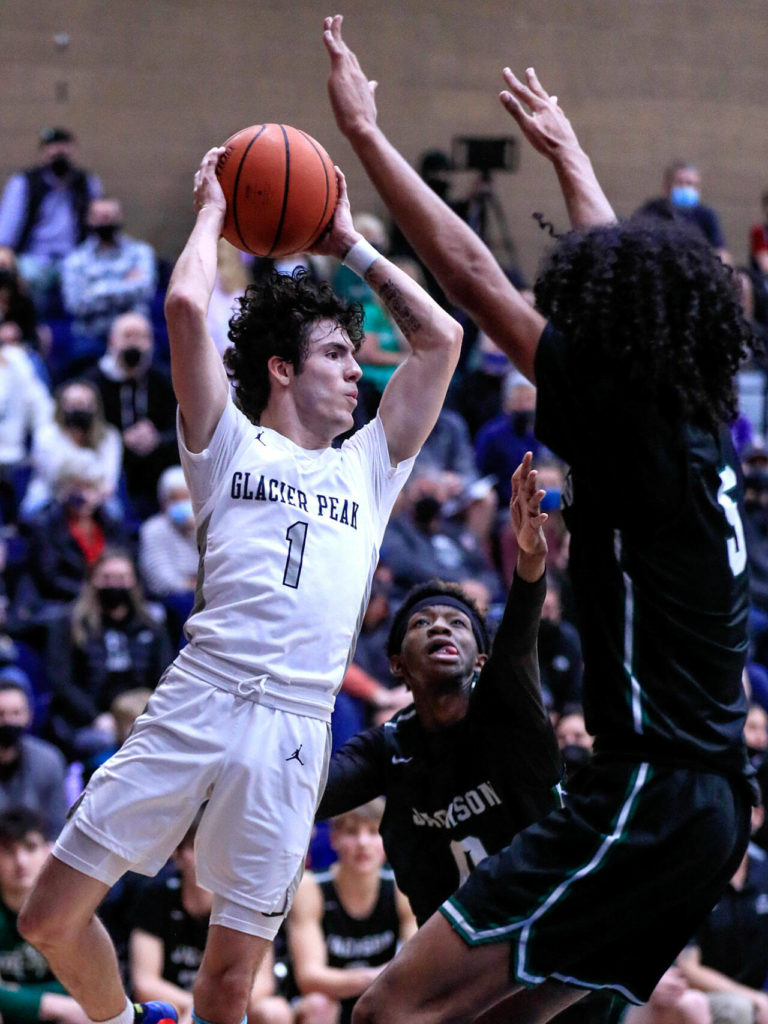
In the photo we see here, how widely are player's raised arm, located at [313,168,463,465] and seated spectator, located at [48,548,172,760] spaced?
3.79 metres

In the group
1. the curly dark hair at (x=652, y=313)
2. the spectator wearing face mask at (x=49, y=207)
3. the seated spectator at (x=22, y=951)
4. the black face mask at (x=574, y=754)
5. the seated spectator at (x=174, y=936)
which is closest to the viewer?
the curly dark hair at (x=652, y=313)

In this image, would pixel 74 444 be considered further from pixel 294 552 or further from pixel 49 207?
pixel 294 552

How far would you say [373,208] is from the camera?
1306cm

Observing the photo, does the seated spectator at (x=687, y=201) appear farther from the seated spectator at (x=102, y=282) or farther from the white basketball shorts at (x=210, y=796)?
the white basketball shorts at (x=210, y=796)

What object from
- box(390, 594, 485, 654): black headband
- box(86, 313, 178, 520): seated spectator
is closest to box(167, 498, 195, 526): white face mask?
box(86, 313, 178, 520): seated spectator

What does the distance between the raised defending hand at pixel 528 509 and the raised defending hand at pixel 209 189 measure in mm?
1089

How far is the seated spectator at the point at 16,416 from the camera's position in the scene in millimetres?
9195

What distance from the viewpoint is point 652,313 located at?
3.26 meters

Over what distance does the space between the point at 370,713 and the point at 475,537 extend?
1.94 metres

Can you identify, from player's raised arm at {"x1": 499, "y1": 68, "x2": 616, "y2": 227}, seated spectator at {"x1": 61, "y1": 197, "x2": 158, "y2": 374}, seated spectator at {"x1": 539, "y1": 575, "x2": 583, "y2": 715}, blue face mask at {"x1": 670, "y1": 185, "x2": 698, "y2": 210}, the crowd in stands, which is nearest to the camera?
player's raised arm at {"x1": 499, "y1": 68, "x2": 616, "y2": 227}

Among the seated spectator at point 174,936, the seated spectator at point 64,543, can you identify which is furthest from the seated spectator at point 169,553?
the seated spectator at point 174,936

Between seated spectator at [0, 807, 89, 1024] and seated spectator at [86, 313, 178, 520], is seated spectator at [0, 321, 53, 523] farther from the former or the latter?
seated spectator at [0, 807, 89, 1024]

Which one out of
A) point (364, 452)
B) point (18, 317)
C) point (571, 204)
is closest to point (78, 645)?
point (18, 317)

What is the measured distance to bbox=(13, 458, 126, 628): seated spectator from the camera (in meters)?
8.49
